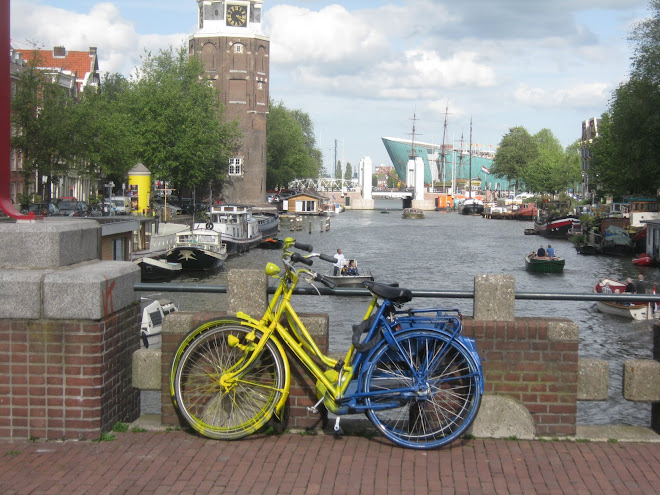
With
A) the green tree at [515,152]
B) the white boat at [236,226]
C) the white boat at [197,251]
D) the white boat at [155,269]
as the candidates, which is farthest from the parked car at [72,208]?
the green tree at [515,152]

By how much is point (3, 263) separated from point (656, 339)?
188 inches

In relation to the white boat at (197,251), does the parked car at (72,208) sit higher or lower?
higher

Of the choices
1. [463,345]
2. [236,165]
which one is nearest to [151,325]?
[463,345]

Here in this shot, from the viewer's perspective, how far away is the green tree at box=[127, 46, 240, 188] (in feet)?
232

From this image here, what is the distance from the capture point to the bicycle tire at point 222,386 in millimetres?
5938

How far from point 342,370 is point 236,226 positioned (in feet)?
183

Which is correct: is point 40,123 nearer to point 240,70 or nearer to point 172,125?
point 172,125

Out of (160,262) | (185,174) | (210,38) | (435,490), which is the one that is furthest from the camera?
(210,38)

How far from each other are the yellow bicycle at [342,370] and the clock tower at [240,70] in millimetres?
86648

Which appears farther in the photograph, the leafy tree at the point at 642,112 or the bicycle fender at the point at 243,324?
the leafy tree at the point at 642,112

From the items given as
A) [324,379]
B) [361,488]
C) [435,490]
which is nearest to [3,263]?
[324,379]

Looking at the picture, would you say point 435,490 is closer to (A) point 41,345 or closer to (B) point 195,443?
(B) point 195,443

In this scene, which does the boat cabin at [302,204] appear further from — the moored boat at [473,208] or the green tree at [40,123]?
the green tree at [40,123]

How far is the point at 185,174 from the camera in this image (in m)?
74.2
